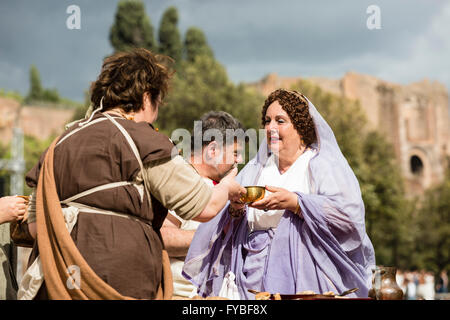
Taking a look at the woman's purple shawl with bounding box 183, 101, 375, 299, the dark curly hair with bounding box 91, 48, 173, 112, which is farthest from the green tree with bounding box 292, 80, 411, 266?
the dark curly hair with bounding box 91, 48, 173, 112

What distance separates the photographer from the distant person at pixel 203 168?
4906 mm

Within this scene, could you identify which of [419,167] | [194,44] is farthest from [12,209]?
[419,167]

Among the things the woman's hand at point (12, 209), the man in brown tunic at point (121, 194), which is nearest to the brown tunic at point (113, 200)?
the man in brown tunic at point (121, 194)

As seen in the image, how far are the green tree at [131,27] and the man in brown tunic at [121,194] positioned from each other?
40.6m

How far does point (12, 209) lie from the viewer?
12.2 feet

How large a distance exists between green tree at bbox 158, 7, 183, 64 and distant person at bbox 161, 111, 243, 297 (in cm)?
3795

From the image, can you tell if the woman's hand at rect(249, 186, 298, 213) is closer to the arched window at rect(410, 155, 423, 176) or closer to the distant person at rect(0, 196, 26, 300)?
the distant person at rect(0, 196, 26, 300)

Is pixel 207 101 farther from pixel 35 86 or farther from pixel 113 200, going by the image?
pixel 35 86

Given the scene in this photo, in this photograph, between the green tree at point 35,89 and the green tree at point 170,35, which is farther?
the green tree at point 35,89

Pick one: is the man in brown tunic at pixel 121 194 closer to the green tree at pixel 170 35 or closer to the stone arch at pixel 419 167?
the green tree at pixel 170 35
